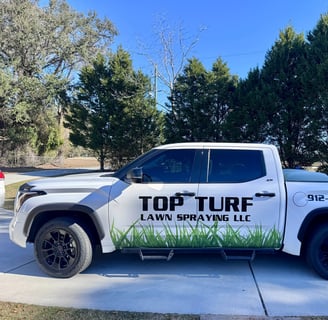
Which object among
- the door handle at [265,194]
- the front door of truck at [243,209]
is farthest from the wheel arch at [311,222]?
the door handle at [265,194]

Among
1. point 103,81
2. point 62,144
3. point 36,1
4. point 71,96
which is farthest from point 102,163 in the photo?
point 36,1

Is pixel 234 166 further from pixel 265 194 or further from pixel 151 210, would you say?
pixel 151 210

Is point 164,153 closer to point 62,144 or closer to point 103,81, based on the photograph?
point 103,81

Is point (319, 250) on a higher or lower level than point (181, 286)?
higher

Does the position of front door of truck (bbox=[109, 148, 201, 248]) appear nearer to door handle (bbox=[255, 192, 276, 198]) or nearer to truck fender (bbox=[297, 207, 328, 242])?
door handle (bbox=[255, 192, 276, 198])

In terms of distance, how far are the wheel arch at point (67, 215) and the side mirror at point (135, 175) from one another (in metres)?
0.67

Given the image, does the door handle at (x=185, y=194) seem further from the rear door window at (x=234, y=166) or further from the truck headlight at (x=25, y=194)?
the truck headlight at (x=25, y=194)

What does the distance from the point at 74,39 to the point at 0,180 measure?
1087 inches

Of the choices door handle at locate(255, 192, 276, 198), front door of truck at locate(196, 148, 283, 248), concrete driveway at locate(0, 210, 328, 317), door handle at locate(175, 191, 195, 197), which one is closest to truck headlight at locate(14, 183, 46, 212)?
concrete driveway at locate(0, 210, 328, 317)

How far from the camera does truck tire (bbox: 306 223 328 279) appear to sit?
15.1 feet

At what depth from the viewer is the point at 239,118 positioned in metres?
15.8

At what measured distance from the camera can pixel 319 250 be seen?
460 cm

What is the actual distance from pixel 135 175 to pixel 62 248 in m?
1.41

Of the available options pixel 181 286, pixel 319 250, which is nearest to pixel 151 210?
pixel 181 286
